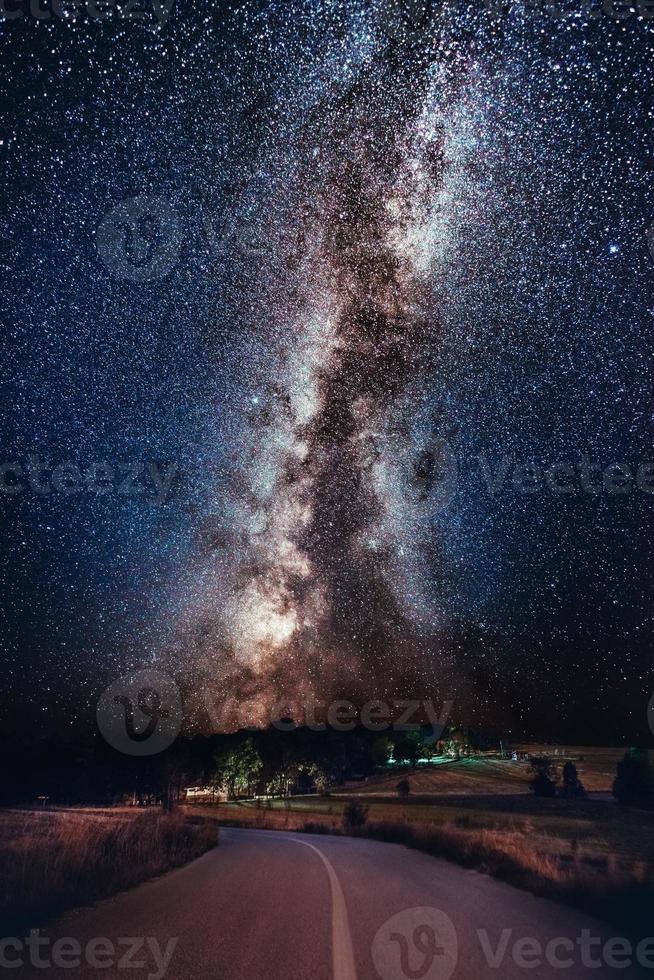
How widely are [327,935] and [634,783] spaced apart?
63.8 metres

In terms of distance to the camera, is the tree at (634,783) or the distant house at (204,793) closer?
the tree at (634,783)

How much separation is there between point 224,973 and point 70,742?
500 ft

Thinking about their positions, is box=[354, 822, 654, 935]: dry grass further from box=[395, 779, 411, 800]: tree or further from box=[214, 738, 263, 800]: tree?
box=[214, 738, 263, 800]: tree

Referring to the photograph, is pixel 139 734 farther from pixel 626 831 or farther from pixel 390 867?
pixel 390 867

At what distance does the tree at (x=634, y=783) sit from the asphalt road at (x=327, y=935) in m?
58.7

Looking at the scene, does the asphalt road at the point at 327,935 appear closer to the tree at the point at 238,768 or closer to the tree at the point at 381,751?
the tree at the point at 238,768

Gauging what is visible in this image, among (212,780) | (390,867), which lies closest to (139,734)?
(212,780)

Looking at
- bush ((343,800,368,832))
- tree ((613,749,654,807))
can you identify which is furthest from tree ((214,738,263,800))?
bush ((343,800,368,832))

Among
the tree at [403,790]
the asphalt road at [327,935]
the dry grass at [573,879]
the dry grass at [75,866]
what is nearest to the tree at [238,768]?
the tree at [403,790]

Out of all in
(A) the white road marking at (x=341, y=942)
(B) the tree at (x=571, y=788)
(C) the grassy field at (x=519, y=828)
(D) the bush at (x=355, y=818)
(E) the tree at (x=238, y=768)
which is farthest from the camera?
(E) the tree at (x=238, y=768)

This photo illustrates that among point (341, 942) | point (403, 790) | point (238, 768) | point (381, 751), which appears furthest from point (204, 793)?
point (341, 942)

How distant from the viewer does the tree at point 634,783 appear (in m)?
57.5

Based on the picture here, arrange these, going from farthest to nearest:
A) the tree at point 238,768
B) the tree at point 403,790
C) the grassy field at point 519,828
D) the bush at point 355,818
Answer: the tree at point 238,768 → the tree at point 403,790 → the bush at point 355,818 → the grassy field at point 519,828

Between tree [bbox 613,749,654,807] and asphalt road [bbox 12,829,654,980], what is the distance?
5868 cm
